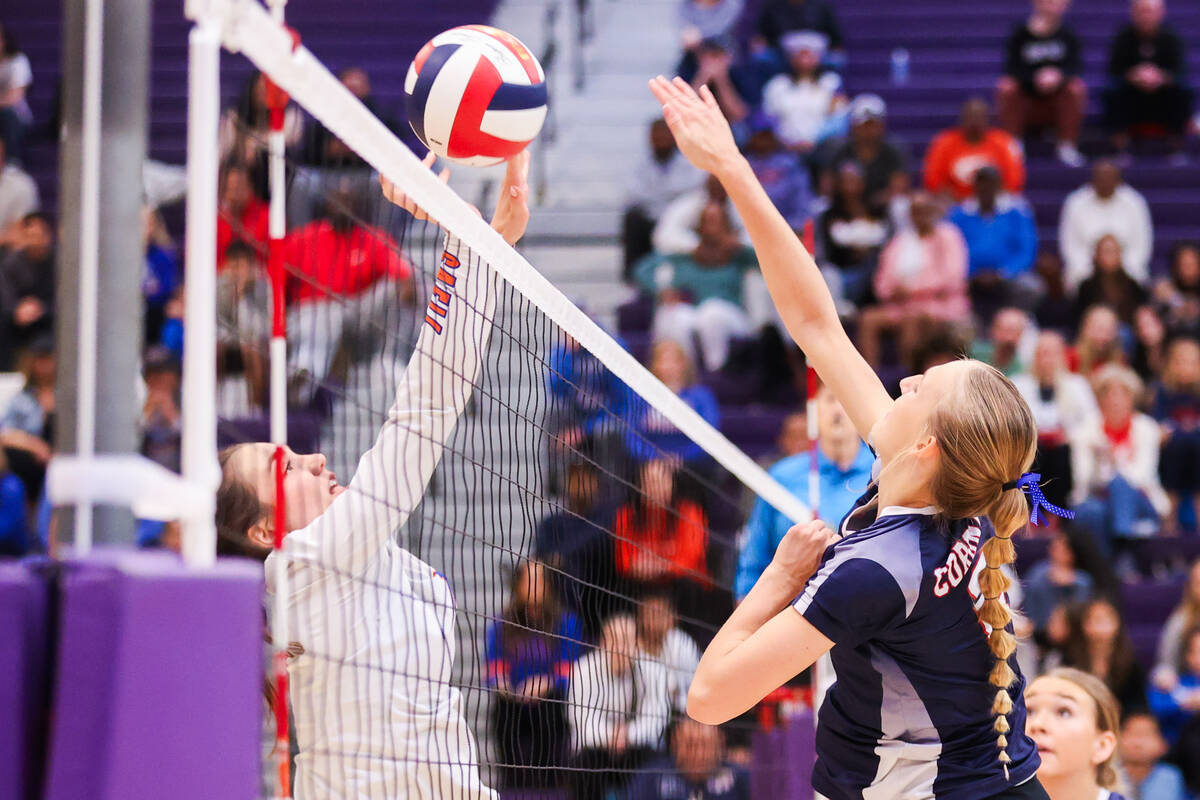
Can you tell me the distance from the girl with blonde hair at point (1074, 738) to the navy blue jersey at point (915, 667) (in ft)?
3.33

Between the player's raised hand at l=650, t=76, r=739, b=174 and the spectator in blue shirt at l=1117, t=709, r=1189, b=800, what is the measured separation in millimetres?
5204

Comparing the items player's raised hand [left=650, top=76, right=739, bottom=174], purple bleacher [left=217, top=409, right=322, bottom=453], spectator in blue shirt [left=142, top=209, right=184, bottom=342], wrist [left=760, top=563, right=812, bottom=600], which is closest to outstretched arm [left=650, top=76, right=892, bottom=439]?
player's raised hand [left=650, top=76, right=739, bottom=174]

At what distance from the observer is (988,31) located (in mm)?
13891

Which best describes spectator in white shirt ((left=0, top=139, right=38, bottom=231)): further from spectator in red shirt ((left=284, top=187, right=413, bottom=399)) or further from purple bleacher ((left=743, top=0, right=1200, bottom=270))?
purple bleacher ((left=743, top=0, right=1200, bottom=270))

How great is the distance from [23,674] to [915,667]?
1575mm

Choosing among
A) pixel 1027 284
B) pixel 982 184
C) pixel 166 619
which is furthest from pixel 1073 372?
pixel 166 619

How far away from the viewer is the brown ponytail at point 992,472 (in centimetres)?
266

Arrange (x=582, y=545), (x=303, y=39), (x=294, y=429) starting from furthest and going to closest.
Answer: (x=303, y=39) → (x=294, y=429) → (x=582, y=545)

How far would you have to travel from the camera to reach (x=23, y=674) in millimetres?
1744

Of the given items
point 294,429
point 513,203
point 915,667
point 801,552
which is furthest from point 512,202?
point 294,429

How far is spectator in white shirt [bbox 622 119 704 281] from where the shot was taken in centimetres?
1100

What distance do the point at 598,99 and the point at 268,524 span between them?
10324 mm

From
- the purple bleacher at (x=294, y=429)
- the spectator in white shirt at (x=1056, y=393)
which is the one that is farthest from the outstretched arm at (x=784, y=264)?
the spectator in white shirt at (x=1056, y=393)

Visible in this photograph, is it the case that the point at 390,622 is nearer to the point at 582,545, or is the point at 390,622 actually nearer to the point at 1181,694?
the point at 582,545
